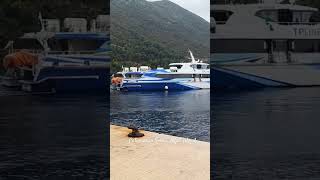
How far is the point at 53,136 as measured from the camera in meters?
9.77

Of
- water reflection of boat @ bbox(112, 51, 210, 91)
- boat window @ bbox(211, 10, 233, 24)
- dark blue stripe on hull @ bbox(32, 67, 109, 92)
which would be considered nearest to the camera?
dark blue stripe on hull @ bbox(32, 67, 109, 92)

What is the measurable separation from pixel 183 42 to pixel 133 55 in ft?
39.5

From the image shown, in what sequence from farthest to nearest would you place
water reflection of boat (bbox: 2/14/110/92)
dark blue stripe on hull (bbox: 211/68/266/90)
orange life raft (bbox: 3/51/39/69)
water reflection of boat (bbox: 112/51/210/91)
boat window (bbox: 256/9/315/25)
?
water reflection of boat (bbox: 112/51/210/91) < dark blue stripe on hull (bbox: 211/68/266/90) < boat window (bbox: 256/9/315/25) < orange life raft (bbox: 3/51/39/69) < water reflection of boat (bbox: 2/14/110/92)

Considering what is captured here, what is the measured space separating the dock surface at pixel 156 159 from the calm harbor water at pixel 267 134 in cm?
28

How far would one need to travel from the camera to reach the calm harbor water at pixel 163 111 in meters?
21.7

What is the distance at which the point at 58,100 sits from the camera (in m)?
10.4

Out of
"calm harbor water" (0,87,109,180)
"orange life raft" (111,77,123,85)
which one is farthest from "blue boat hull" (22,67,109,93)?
"orange life raft" (111,77,123,85)

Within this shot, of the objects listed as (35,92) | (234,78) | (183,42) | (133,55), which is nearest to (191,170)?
(35,92)

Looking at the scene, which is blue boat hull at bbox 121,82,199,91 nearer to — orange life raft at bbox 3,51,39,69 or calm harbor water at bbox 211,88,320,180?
calm harbor water at bbox 211,88,320,180

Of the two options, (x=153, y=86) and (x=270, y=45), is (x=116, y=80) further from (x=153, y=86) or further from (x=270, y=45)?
(x=270, y=45)

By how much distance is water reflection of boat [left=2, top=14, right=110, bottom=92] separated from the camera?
9.99 metres

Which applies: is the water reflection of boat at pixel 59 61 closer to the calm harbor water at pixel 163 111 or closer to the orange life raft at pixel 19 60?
the orange life raft at pixel 19 60

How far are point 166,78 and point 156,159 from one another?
21.7 metres

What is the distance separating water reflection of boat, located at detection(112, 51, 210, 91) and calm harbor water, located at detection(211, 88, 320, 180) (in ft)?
25.7
